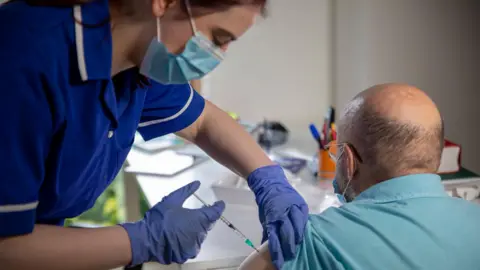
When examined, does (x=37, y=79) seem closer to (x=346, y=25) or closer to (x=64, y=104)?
(x=64, y=104)

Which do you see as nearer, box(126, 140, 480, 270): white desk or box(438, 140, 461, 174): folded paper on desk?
box(126, 140, 480, 270): white desk

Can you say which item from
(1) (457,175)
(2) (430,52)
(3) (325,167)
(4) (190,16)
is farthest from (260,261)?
(2) (430,52)

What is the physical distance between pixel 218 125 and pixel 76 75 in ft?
1.74

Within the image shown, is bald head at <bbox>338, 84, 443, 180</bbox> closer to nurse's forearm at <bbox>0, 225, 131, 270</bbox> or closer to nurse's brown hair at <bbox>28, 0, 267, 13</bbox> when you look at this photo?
nurse's brown hair at <bbox>28, 0, 267, 13</bbox>

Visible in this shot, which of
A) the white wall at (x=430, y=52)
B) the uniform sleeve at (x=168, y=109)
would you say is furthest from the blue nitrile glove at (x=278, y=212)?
the white wall at (x=430, y=52)

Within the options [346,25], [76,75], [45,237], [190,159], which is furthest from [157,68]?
[346,25]

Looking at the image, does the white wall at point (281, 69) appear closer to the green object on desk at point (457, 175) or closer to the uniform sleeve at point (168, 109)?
the green object on desk at point (457, 175)

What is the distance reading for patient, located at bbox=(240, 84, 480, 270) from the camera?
3.42 ft

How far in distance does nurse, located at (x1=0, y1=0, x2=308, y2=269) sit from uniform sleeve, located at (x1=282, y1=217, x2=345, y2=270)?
0.7 inches

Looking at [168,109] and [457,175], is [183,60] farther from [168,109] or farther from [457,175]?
[457,175]

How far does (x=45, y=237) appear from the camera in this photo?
1.01 metres

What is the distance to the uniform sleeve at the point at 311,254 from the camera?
1.08m

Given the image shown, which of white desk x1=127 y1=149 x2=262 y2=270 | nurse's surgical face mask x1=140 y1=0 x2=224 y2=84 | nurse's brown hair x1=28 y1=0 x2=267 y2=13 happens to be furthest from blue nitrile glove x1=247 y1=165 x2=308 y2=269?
nurse's brown hair x1=28 y1=0 x2=267 y2=13

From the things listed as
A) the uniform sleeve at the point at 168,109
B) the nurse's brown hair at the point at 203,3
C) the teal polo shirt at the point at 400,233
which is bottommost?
the teal polo shirt at the point at 400,233
